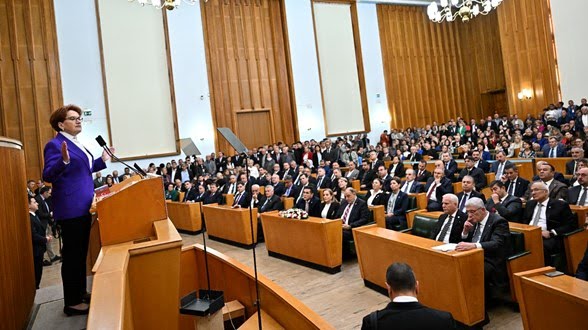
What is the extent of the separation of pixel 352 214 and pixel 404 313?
385 centimetres

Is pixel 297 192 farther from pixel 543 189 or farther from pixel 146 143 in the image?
pixel 146 143

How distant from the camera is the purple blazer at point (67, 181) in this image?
6.97 feet

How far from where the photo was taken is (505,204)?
4809mm

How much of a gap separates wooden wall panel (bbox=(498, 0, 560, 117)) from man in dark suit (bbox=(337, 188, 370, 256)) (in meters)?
11.5

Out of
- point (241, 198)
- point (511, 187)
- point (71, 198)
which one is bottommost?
point (511, 187)

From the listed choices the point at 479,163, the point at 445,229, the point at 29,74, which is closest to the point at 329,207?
the point at 445,229

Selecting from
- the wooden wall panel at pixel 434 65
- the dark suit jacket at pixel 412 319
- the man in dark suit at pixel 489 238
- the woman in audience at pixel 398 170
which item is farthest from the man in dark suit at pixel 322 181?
the wooden wall panel at pixel 434 65

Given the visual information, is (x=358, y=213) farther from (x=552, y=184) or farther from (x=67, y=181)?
(x=67, y=181)

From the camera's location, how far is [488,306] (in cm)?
380

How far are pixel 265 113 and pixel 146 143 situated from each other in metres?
4.05

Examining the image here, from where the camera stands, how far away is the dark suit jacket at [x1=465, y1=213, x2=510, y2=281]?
3.55 meters

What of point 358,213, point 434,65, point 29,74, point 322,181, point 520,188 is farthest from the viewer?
point 434,65

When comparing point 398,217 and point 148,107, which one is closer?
point 398,217

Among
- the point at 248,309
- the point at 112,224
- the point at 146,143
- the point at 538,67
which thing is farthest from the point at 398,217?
the point at 538,67
